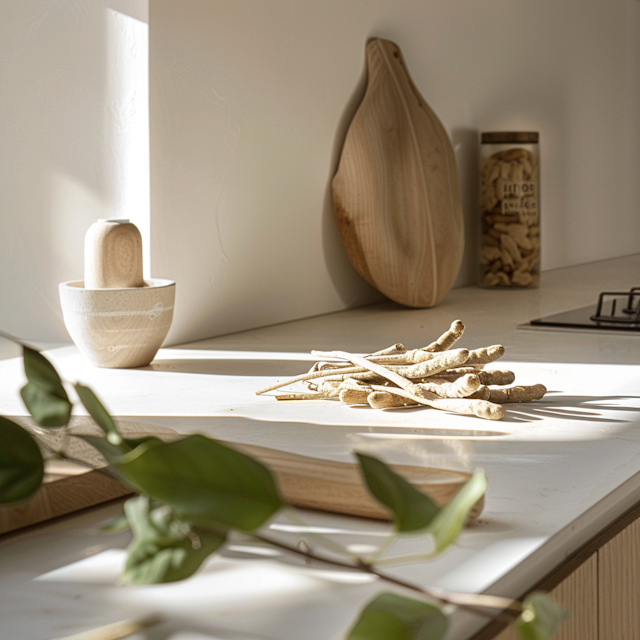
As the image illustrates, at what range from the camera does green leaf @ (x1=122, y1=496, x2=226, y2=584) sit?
0.84ft

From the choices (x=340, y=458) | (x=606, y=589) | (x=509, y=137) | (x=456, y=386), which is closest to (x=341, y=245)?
(x=509, y=137)

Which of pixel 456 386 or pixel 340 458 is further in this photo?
pixel 456 386

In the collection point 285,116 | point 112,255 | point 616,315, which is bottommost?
point 616,315

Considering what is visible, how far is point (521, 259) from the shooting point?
6.58ft

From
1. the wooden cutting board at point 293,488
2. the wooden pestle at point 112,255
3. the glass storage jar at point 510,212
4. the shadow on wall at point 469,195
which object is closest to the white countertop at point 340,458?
the wooden cutting board at point 293,488

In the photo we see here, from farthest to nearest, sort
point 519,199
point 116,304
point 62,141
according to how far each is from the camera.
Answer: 1. point 519,199
2. point 62,141
3. point 116,304

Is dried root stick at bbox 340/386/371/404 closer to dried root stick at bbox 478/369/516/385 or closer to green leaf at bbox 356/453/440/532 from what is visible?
dried root stick at bbox 478/369/516/385

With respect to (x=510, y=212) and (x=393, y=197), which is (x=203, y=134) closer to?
(x=393, y=197)

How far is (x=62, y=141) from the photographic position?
1.25 m

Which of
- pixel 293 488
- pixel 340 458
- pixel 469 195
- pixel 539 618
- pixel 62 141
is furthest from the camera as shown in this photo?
pixel 469 195

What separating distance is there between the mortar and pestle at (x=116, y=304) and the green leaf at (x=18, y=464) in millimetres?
800

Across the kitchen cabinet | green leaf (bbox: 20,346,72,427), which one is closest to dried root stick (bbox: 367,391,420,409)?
the kitchen cabinet

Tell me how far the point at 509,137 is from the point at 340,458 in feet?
5.03

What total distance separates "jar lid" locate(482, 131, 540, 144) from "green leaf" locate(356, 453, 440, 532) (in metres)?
1.91
